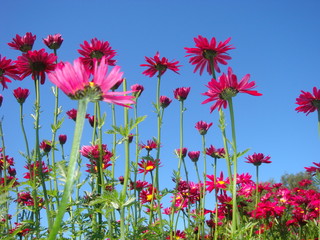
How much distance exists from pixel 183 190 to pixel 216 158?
2.40 feet

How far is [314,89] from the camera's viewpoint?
11.3ft

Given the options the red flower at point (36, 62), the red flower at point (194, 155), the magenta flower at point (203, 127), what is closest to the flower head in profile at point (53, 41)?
the red flower at point (36, 62)

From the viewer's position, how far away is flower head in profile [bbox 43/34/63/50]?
3.64m

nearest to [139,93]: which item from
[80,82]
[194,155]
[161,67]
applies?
[161,67]

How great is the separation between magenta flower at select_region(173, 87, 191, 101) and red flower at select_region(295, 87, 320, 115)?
1.34 metres

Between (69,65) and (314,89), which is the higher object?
(314,89)

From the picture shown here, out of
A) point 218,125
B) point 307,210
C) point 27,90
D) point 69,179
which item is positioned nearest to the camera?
point 69,179

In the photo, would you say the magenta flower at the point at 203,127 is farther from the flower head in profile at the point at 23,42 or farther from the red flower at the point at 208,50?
the flower head in profile at the point at 23,42

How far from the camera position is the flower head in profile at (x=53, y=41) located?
364 centimetres

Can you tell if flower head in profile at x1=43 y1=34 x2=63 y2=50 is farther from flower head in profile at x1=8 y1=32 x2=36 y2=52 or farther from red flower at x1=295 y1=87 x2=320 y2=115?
red flower at x1=295 y1=87 x2=320 y2=115

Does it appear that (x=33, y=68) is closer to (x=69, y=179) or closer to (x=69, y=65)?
(x=69, y=65)

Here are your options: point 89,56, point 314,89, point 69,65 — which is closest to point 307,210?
point 314,89

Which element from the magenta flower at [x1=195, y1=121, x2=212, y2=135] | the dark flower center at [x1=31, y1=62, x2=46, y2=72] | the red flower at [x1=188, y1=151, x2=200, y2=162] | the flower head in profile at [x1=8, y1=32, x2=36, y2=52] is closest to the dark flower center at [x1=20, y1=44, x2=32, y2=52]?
the flower head in profile at [x1=8, y1=32, x2=36, y2=52]

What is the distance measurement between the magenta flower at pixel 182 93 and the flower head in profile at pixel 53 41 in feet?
5.04
